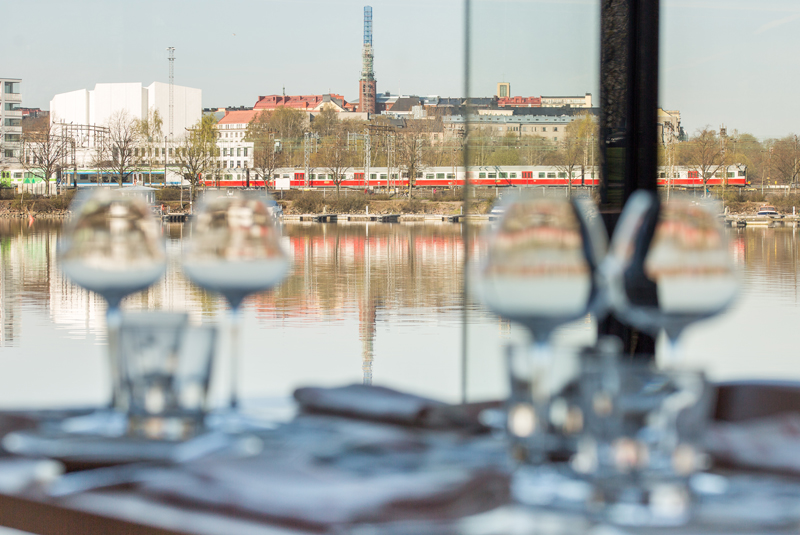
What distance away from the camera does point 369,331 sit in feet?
19.1

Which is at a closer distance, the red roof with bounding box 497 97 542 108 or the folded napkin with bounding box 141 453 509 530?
the folded napkin with bounding box 141 453 509 530

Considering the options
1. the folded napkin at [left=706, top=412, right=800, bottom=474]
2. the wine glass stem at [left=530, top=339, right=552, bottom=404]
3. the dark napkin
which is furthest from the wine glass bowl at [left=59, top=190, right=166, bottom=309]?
the folded napkin at [left=706, top=412, right=800, bottom=474]

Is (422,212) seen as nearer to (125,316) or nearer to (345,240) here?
(345,240)

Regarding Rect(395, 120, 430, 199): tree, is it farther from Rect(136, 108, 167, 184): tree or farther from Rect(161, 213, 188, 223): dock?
Rect(136, 108, 167, 184): tree

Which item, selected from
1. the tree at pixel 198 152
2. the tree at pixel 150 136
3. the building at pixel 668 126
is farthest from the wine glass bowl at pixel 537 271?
the tree at pixel 150 136

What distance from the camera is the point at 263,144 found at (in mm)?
40812

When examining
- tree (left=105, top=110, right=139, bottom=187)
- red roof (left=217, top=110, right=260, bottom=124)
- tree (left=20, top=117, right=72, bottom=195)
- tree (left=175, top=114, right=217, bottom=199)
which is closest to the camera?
tree (left=20, top=117, right=72, bottom=195)

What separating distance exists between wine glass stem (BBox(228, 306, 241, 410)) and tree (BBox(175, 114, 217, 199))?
1410 inches

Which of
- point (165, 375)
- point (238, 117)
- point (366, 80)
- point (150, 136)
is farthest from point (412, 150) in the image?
point (165, 375)

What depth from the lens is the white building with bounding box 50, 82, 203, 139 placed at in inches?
1631

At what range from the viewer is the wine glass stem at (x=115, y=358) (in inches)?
21.7

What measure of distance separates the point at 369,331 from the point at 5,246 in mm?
9751

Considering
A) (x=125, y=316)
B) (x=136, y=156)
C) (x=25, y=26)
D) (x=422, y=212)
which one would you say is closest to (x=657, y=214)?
(x=125, y=316)

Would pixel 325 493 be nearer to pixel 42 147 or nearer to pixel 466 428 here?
pixel 466 428
